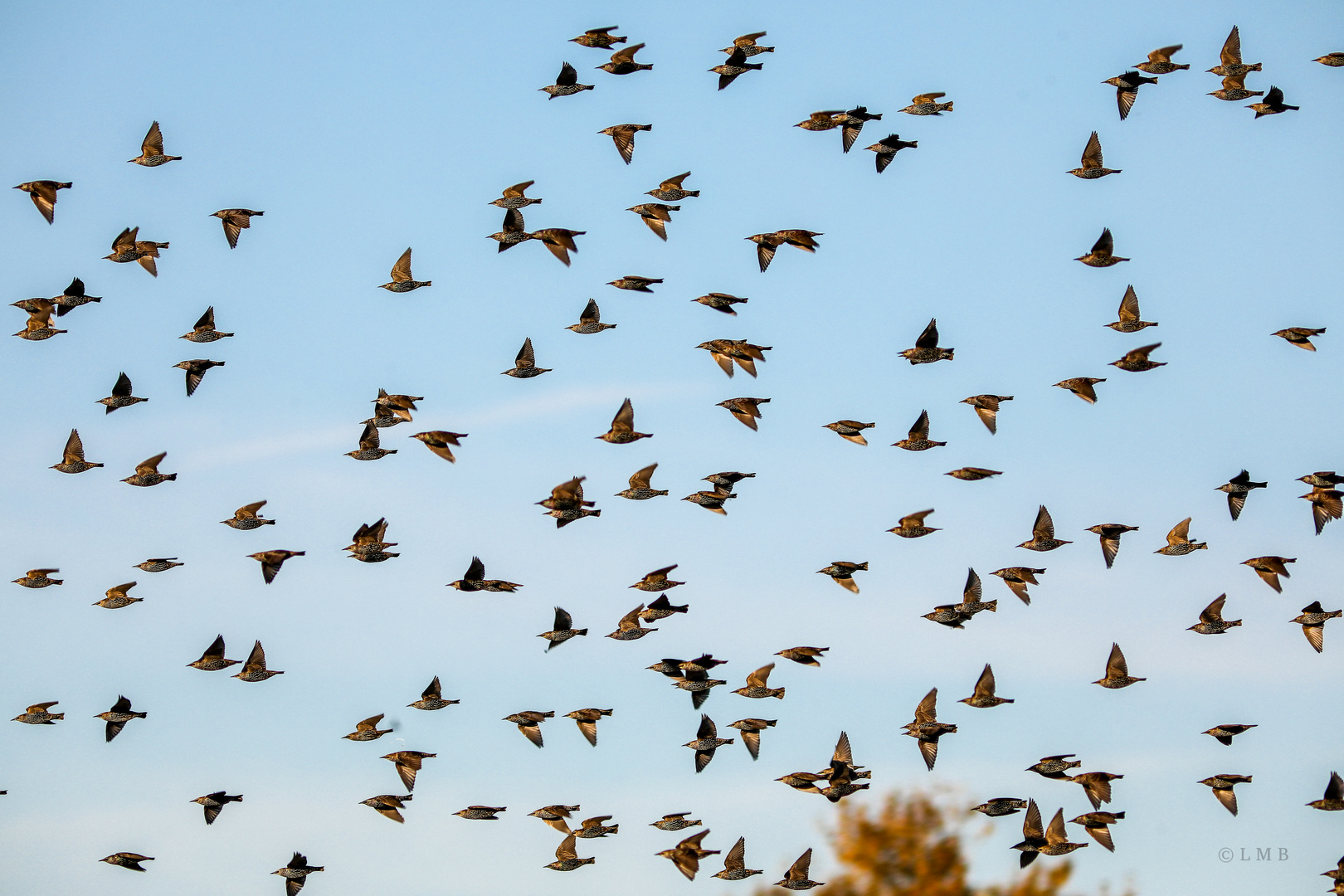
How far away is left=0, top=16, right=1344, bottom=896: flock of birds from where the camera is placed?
3906 centimetres

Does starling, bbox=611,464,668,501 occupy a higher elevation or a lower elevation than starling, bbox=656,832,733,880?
higher

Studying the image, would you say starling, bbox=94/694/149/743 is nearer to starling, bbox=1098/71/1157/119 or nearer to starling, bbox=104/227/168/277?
starling, bbox=104/227/168/277

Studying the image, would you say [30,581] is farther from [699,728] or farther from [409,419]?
[699,728]

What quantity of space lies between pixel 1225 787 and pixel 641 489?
580 inches

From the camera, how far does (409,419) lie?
40812mm

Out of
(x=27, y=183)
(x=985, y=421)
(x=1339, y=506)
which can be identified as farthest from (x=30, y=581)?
(x=1339, y=506)

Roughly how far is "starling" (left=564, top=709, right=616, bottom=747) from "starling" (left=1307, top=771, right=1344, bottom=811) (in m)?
16.4

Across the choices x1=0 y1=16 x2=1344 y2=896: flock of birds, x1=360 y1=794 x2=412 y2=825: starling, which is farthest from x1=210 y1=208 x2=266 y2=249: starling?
x1=360 y1=794 x2=412 y2=825: starling

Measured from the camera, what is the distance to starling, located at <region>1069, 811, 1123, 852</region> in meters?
40.1

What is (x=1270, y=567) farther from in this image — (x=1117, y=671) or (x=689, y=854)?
(x=689, y=854)

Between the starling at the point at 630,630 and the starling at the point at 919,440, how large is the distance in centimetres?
723

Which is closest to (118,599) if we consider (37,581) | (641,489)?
(37,581)

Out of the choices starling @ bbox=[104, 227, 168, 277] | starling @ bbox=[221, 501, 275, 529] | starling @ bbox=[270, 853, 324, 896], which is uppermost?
starling @ bbox=[104, 227, 168, 277]

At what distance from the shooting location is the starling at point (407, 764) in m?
42.4
